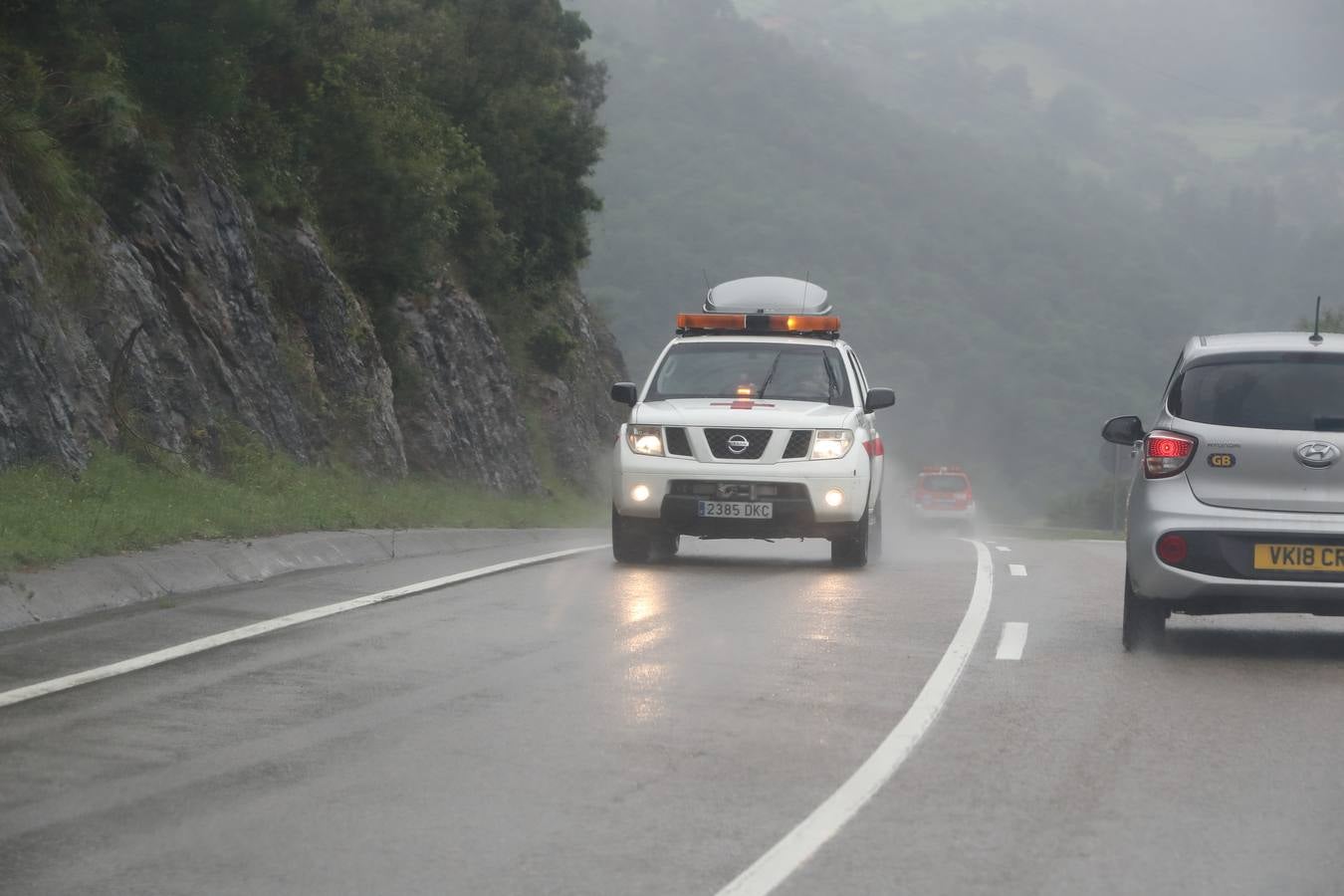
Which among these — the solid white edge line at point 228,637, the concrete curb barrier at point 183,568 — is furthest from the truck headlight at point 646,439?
the concrete curb barrier at point 183,568

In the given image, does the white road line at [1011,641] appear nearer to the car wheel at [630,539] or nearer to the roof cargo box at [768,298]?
the car wheel at [630,539]

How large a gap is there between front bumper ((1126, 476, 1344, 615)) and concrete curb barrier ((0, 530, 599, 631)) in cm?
588

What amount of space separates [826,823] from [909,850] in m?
0.39

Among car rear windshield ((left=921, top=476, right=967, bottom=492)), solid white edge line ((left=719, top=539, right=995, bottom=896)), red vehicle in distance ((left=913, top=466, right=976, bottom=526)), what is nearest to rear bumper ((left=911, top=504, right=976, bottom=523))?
red vehicle in distance ((left=913, top=466, right=976, bottom=526))

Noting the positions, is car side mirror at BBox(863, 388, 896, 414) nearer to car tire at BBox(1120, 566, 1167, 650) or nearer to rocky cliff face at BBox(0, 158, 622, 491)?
car tire at BBox(1120, 566, 1167, 650)

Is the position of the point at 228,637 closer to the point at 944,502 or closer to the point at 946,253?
the point at 944,502

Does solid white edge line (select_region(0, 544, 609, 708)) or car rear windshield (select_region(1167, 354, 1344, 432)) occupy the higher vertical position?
car rear windshield (select_region(1167, 354, 1344, 432))

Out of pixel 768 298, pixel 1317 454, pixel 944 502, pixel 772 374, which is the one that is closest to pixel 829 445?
pixel 772 374

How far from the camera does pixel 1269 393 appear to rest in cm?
1038

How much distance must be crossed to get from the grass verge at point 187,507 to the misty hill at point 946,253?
95938 millimetres

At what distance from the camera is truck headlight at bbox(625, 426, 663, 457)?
15664 millimetres

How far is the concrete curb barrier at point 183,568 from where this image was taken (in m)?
10.4

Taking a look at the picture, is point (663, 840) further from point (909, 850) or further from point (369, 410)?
point (369, 410)

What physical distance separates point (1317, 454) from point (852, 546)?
613cm
